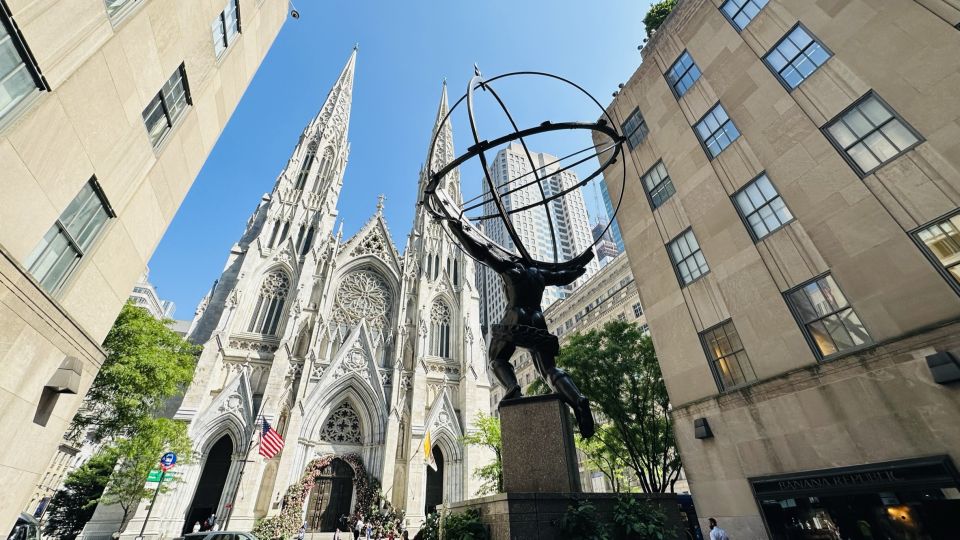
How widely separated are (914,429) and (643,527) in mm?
6231

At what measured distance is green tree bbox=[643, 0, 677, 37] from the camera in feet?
62.5

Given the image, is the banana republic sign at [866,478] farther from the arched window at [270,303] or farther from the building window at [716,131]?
the arched window at [270,303]

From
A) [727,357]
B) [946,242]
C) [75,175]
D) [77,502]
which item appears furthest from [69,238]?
[77,502]

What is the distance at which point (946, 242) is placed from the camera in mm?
7051

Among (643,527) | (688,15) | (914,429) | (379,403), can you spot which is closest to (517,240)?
(643,527)

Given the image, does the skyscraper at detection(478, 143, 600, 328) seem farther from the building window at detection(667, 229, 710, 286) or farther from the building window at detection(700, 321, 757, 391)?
the building window at detection(700, 321, 757, 391)

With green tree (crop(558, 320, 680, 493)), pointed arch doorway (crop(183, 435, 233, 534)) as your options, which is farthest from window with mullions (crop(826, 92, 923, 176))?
pointed arch doorway (crop(183, 435, 233, 534))

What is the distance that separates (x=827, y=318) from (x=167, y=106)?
15.9m

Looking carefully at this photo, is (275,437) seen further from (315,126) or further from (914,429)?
(315,126)

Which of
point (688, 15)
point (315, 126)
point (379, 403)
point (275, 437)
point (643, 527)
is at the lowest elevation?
point (643, 527)

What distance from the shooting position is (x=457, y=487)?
2445 cm

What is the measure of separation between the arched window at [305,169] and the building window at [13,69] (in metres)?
30.4

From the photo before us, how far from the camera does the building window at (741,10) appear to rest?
12117 mm

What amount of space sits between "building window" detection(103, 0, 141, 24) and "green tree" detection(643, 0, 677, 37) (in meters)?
20.8
